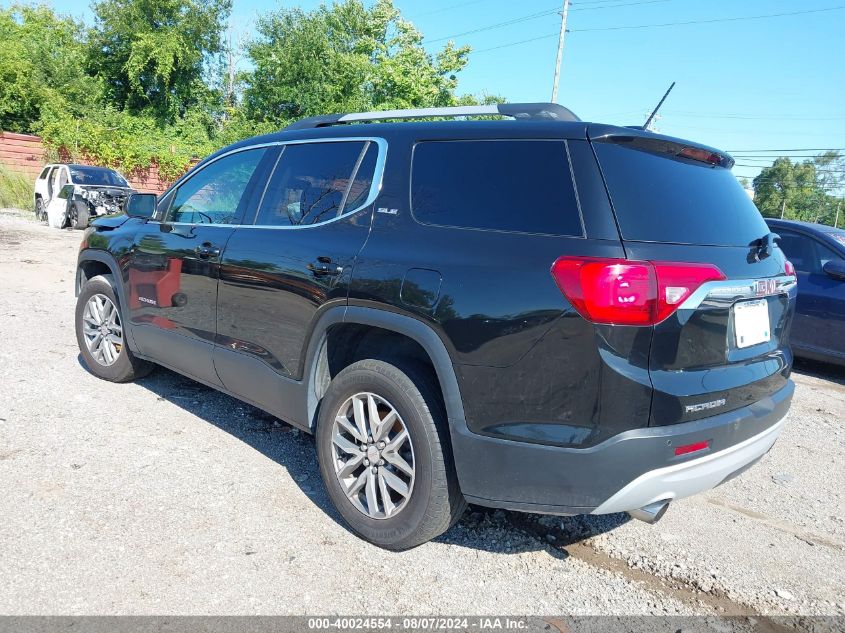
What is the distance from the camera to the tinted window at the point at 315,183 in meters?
3.24

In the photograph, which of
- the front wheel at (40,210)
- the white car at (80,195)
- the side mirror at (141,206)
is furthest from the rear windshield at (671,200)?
the front wheel at (40,210)

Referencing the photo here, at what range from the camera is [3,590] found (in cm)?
249

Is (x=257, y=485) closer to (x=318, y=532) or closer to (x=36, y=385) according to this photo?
(x=318, y=532)

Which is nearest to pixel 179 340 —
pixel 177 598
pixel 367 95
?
pixel 177 598

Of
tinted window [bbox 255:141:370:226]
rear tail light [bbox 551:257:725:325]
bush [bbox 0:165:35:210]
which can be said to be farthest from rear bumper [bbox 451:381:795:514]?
bush [bbox 0:165:35:210]

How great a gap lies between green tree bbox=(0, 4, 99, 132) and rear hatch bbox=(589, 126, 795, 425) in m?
28.7

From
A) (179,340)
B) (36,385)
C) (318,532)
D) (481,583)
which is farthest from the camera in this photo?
(36,385)

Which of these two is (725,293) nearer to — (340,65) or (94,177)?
(94,177)

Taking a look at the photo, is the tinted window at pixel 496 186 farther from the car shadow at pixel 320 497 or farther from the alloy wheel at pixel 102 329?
the alloy wheel at pixel 102 329

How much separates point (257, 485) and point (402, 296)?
1.49 meters

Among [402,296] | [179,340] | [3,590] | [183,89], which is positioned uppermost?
[183,89]

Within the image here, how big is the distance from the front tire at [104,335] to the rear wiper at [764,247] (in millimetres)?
4115

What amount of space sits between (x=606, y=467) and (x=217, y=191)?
2.98m

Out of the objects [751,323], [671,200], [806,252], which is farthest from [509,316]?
[806,252]
